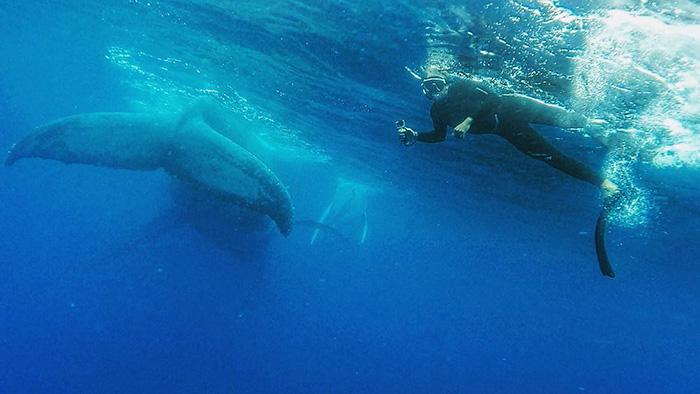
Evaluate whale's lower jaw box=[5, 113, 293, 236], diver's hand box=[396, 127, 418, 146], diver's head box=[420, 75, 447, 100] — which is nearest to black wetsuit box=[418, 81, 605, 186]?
diver's hand box=[396, 127, 418, 146]

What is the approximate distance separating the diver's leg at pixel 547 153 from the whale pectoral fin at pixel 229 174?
4.21 meters

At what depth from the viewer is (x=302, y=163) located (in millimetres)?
27453

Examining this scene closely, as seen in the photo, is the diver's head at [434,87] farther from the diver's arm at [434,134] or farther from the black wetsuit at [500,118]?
the diver's arm at [434,134]

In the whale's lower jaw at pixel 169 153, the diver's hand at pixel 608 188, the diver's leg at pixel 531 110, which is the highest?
the diver's leg at pixel 531 110

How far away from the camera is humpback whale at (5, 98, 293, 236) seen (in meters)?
7.13

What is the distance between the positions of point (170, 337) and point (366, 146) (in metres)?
26.3

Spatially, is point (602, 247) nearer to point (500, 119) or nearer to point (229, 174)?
point (500, 119)

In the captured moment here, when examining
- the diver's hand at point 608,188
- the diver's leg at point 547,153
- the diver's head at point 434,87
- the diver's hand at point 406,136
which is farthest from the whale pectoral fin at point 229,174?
the diver's hand at point 608,188

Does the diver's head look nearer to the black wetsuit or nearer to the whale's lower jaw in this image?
the black wetsuit

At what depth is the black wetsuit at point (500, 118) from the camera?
19.4 ft

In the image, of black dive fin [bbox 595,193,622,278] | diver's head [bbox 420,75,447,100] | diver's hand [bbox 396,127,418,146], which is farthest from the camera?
diver's head [bbox 420,75,447,100]

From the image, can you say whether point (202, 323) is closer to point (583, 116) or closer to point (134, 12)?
point (134, 12)

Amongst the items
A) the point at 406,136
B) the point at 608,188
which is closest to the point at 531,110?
the point at 608,188

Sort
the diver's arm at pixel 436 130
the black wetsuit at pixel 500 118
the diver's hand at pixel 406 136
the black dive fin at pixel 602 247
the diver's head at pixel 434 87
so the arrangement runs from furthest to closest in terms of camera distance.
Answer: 1. the diver's head at pixel 434 87
2. the diver's arm at pixel 436 130
3. the black wetsuit at pixel 500 118
4. the black dive fin at pixel 602 247
5. the diver's hand at pixel 406 136
